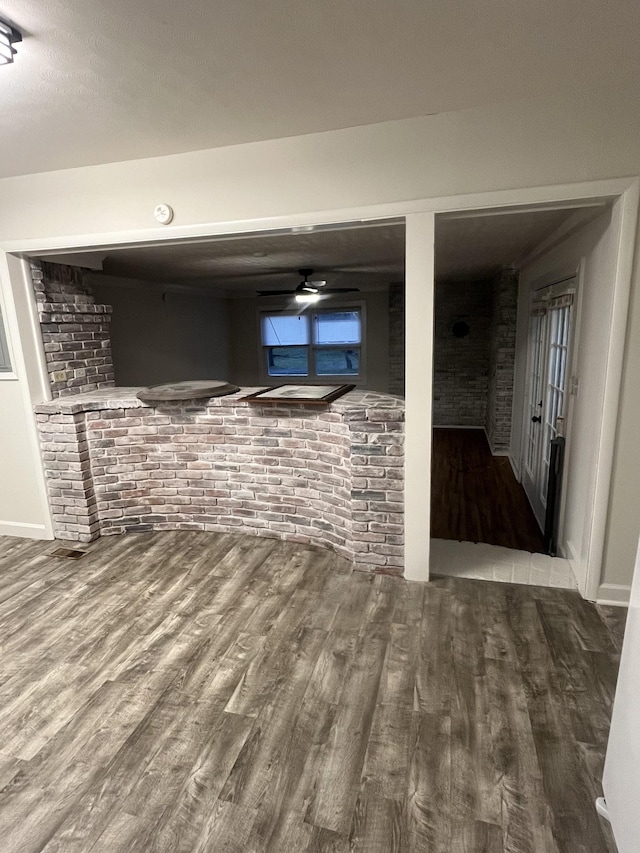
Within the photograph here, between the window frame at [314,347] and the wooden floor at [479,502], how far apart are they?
2476mm

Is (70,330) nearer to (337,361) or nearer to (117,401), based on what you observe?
(117,401)

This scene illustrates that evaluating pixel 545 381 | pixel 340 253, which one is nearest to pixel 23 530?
pixel 340 253

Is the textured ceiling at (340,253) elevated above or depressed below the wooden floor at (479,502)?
above

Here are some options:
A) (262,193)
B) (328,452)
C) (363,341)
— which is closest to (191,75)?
(262,193)

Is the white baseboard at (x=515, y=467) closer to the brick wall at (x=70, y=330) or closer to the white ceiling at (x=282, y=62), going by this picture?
the white ceiling at (x=282, y=62)

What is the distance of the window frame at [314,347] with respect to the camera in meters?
8.15

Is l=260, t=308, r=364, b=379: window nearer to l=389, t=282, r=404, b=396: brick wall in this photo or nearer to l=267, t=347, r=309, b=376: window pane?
l=267, t=347, r=309, b=376: window pane

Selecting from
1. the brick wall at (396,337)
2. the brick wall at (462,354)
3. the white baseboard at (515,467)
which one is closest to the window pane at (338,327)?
the brick wall at (396,337)

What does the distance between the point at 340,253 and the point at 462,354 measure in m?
4.13

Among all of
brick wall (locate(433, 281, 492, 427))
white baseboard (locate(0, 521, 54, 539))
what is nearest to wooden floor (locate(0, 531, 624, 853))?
white baseboard (locate(0, 521, 54, 539))

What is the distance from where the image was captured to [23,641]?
8.05ft

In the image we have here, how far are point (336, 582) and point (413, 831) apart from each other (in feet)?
4.92

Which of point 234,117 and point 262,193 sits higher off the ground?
point 234,117

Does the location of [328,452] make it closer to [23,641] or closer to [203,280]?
[23,641]
